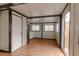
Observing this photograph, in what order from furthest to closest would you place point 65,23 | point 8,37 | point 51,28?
point 51,28 → point 65,23 → point 8,37

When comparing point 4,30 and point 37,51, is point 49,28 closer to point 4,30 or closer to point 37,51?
point 37,51

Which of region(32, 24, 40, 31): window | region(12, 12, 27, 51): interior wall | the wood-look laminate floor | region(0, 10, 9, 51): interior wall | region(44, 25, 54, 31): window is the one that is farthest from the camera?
region(32, 24, 40, 31): window

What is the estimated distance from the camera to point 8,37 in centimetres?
525

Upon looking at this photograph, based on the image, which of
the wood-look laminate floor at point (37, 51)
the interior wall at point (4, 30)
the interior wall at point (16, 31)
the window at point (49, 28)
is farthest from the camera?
the window at point (49, 28)

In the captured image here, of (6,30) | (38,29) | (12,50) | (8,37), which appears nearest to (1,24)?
(6,30)

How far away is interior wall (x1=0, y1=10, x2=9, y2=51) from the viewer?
5.30 metres

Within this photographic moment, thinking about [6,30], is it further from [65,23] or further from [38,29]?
[38,29]

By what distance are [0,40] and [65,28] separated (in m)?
4.00

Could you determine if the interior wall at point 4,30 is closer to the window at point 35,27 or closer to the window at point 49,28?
the window at point 35,27

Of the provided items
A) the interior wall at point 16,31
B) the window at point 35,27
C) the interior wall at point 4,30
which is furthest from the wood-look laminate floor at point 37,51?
the window at point 35,27

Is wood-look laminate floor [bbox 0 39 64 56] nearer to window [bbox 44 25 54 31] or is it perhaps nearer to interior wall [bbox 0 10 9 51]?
interior wall [bbox 0 10 9 51]

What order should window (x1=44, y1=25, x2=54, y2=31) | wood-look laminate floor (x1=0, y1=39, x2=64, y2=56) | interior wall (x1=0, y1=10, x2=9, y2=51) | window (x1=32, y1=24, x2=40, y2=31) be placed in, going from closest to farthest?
wood-look laminate floor (x1=0, y1=39, x2=64, y2=56), interior wall (x1=0, y1=10, x2=9, y2=51), window (x1=44, y1=25, x2=54, y2=31), window (x1=32, y1=24, x2=40, y2=31)

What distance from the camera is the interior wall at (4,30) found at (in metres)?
5.30

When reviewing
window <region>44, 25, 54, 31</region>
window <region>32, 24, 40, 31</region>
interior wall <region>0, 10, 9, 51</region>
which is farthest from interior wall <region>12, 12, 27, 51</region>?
window <region>44, 25, 54, 31</region>
